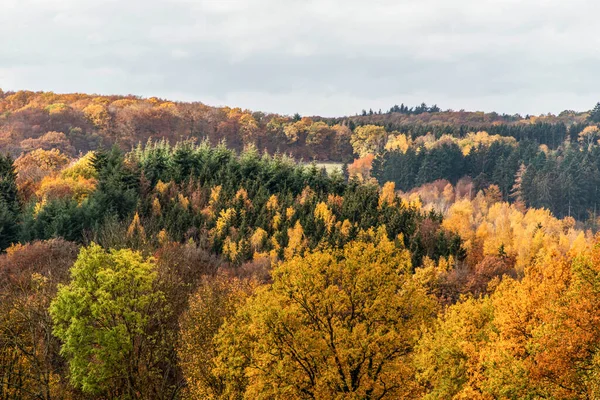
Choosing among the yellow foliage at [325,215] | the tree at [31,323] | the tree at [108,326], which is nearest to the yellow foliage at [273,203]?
the yellow foliage at [325,215]

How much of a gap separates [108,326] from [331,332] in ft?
55.7

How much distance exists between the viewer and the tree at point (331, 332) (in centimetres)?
3709

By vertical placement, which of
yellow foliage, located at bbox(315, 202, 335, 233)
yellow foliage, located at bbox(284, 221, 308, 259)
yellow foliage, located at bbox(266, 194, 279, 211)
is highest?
yellow foliage, located at bbox(266, 194, 279, 211)

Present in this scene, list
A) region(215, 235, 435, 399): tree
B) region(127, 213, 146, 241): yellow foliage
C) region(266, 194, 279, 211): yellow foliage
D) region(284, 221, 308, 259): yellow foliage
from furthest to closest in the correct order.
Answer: region(266, 194, 279, 211): yellow foliage < region(284, 221, 308, 259): yellow foliage < region(127, 213, 146, 241): yellow foliage < region(215, 235, 435, 399): tree

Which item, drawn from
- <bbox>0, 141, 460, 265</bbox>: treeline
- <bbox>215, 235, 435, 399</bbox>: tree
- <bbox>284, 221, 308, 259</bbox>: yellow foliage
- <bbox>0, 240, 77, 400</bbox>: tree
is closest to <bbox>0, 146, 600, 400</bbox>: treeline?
<bbox>215, 235, 435, 399</bbox>: tree

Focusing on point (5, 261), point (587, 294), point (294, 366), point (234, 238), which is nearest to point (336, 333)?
point (294, 366)

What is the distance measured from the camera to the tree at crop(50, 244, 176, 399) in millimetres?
43156

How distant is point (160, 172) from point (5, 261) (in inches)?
1850

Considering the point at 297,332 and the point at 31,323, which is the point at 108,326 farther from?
the point at 297,332

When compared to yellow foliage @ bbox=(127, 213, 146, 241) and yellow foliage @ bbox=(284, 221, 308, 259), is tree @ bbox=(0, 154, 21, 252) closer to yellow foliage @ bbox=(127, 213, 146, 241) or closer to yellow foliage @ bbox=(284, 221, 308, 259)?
yellow foliage @ bbox=(127, 213, 146, 241)

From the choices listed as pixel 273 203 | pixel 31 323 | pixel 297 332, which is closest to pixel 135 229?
pixel 273 203

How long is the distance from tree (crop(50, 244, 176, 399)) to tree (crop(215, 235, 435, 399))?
682cm

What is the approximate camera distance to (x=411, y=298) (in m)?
39.8

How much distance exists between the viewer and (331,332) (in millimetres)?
38469
